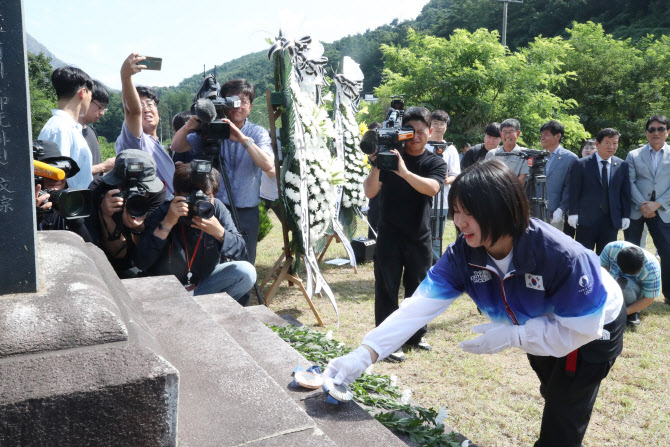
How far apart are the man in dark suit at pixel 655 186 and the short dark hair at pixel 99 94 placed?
5.42 meters

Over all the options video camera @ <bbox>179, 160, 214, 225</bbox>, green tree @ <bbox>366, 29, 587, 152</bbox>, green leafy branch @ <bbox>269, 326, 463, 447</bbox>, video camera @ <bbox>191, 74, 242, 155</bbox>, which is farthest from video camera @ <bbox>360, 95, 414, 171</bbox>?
green tree @ <bbox>366, 29, 587, 152</bbox>

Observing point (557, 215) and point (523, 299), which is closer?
point (523, 299)

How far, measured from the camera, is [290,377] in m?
2.35

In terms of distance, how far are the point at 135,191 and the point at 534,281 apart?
2114 millimetres

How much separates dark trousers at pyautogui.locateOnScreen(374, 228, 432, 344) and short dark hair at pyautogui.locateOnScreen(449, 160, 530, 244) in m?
2.15

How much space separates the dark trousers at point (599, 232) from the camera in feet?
18.9

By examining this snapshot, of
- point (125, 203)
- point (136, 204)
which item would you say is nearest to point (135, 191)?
point (136, 204)

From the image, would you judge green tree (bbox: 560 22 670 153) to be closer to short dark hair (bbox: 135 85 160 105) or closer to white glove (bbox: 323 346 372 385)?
short dark hair (bbox: 135 85 160 105)

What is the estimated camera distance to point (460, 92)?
51.1 feet

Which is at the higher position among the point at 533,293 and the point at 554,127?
the point at 554,127

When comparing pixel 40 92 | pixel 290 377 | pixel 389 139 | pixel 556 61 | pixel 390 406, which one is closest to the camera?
pixel 290 377

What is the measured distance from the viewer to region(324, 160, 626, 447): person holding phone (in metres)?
1.81

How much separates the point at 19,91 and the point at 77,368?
2.63 feet

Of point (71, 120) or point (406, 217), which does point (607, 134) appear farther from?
point (71, 120)
